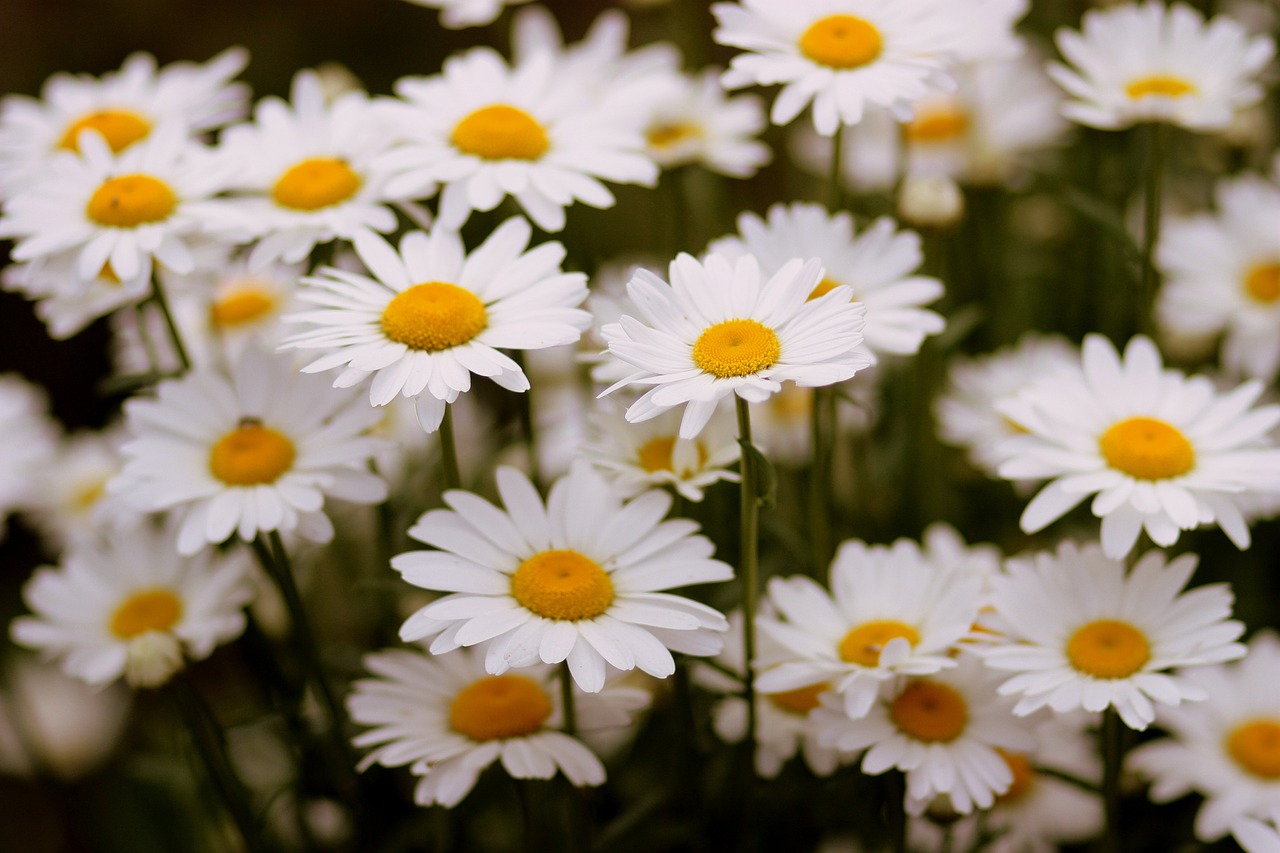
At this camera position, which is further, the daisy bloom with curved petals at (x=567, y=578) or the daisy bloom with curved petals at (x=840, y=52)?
the daisy bloom with curved petals at (x=840, y=52)

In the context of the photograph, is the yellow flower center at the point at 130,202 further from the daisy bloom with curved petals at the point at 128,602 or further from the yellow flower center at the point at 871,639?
the yellow flower center at the point at 871,639

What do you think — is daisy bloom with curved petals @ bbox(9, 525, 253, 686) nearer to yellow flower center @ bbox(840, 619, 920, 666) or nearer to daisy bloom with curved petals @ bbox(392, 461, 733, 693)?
daisy bloom with curved petals @ bbox(392, 461, 733, 693)

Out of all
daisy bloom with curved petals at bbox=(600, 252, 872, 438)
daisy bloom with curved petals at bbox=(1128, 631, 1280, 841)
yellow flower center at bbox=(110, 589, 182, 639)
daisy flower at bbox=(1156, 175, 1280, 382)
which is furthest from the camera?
daisy flower at bbox=(1156, 175, 1280, 382)

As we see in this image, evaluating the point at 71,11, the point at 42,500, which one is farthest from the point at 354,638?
the point at 71,11

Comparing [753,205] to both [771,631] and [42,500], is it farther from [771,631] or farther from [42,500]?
[771,631]

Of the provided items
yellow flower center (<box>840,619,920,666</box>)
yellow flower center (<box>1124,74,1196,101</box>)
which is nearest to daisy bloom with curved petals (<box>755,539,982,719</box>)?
yellow flower center (<box>840,619,920,666</box>)

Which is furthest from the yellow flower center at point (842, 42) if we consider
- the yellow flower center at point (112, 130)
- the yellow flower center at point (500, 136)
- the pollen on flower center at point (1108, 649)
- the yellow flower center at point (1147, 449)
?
the yellow flower center at point (112, 130)

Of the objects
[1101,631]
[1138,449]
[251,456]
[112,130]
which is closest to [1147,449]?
[1138,449]
